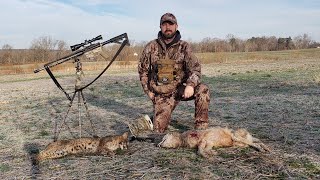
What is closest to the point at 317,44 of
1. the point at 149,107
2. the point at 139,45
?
the point at 139,45

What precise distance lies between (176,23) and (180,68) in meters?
0.88

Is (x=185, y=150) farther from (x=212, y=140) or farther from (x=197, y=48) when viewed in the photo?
(x=197, y=48)

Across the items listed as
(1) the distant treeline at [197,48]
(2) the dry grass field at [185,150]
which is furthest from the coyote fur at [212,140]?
(1) the distant treeline at [197,48]

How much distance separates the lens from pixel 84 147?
6.01 m

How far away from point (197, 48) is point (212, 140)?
78412 millimetres

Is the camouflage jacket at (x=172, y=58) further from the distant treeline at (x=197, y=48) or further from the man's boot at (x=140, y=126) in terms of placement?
the distant treeline at (x=197, y=48)

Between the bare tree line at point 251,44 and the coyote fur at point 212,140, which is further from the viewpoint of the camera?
the bare tree line at point 251,44

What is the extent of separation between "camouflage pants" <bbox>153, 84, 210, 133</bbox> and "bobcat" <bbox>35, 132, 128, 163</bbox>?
170 cm

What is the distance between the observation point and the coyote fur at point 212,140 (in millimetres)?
5926

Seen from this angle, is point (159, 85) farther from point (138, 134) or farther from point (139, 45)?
point (139, 45)

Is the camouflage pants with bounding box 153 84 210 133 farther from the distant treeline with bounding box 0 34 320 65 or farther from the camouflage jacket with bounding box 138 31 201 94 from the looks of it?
the distant treeline with bounding box 0 34 320 65

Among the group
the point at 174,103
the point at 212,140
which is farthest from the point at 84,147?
the point at 174,103

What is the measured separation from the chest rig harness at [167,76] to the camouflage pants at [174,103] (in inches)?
5.0

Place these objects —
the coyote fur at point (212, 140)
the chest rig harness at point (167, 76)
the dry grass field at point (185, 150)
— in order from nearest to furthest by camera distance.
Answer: the dry grass field at point (185, 150) → the coyote fur at point (212, 140) → the chest rig harness at point (167, 76)
